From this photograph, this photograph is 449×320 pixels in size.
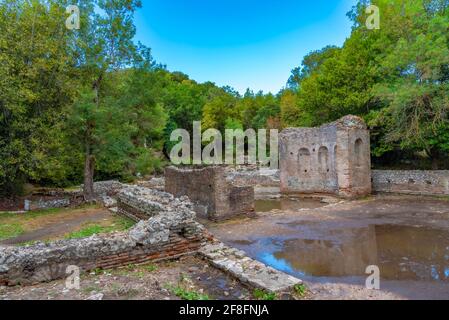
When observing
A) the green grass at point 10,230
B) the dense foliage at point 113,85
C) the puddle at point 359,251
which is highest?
the dense foliage at point 113,85

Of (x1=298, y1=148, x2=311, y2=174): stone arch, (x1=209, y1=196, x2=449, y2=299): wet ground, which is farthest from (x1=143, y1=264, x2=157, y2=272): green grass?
(x1=298, y1=148, x2=311, y2=174): stone arch

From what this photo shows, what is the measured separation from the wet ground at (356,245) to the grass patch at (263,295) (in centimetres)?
103

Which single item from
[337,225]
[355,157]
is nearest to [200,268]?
[337,225]

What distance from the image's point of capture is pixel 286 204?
57.7 ft

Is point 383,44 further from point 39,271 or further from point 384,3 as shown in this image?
point 39,271

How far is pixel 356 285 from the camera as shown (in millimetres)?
6324

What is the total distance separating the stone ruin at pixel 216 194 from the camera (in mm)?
12578

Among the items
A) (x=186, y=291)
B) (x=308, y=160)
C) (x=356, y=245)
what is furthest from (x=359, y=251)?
(x=308, y=160)

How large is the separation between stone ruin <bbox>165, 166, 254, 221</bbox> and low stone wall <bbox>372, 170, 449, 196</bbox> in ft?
33.7

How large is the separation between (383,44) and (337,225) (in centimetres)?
1398

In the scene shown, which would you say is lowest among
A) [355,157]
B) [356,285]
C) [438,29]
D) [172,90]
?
[356,285]

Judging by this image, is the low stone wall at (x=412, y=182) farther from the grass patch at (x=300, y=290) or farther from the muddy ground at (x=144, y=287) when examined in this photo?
the muddy ground at (x=144, y=287)

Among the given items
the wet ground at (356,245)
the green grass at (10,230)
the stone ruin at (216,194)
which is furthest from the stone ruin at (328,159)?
the green grass at (10,230)

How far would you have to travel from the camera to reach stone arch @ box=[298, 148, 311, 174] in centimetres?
2066
